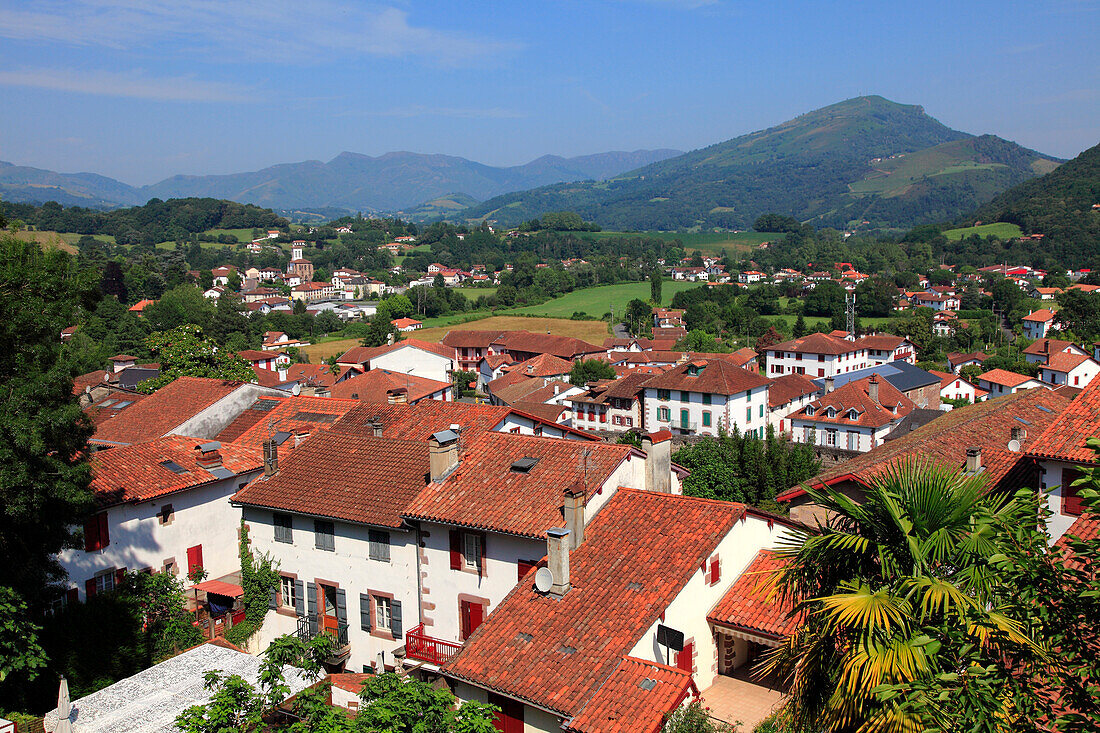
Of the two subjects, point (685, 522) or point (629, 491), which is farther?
point (629, 491)

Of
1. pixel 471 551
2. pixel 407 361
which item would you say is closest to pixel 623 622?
pixel 471 551

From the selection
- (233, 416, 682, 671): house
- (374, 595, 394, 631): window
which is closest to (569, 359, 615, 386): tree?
(233, 416, 682, 671): house

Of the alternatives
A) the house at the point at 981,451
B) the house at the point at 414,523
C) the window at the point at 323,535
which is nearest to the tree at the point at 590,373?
the house at the point at 981,451

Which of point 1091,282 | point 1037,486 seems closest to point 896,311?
point 1091,282

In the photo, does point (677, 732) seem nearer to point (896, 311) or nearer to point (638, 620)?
point (638, 620)

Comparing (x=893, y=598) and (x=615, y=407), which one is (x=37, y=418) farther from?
(x=615, y=407)
